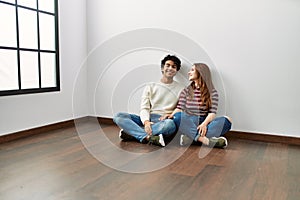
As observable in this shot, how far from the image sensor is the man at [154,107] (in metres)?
2.32

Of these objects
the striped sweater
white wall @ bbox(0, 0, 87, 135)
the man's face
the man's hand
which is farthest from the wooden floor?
the man's face

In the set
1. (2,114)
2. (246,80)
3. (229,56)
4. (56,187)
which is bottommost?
(56,187)

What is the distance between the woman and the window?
4.02ft

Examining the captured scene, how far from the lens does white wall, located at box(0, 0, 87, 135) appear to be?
7.63 ft

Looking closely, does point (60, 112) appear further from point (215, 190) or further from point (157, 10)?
Answer: point (215, 190)

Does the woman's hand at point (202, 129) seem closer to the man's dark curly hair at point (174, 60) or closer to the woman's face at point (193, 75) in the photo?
the woman's face at point (193, 75)

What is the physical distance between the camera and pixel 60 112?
2828mm

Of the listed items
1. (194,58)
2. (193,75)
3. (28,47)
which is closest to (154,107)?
(193,75)

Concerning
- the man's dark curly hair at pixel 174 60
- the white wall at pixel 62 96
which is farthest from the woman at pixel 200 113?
the white wall at pixel 62 96

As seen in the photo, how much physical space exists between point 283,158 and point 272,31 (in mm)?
996

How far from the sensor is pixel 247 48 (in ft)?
7.88

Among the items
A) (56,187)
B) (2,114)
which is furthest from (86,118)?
(56,187)

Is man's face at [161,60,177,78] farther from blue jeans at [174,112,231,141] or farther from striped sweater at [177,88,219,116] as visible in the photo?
blue jeans at [174,112,231,141]

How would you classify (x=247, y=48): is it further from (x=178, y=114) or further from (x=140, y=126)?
(x=140, y=126)
